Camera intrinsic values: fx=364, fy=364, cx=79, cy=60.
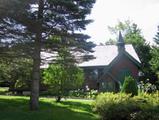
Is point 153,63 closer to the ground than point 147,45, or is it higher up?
closer to the ground

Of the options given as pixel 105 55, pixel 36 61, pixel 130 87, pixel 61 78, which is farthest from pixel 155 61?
pixel 36 61

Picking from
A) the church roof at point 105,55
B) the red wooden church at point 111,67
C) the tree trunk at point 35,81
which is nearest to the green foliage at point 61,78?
the tree trunk at point 35,81

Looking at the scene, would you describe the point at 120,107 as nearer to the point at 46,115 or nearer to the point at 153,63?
the point at 46,115

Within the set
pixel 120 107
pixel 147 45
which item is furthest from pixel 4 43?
pixel 147 45

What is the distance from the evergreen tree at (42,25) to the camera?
2081 cm

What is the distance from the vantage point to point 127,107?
752 inches

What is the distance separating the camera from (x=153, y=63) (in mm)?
56625

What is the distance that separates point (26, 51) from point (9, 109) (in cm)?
358

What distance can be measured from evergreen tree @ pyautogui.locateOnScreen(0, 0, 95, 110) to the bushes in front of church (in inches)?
151

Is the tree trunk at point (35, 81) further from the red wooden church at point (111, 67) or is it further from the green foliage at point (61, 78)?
the red wooden church at point (111, 67)

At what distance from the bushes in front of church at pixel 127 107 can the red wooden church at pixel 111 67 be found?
26.0 meters

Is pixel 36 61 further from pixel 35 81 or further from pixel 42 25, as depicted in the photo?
pixel 42 25

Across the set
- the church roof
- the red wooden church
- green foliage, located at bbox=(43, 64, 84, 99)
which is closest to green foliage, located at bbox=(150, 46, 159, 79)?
the church roof

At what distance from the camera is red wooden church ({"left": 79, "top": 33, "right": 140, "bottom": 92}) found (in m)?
47.1
